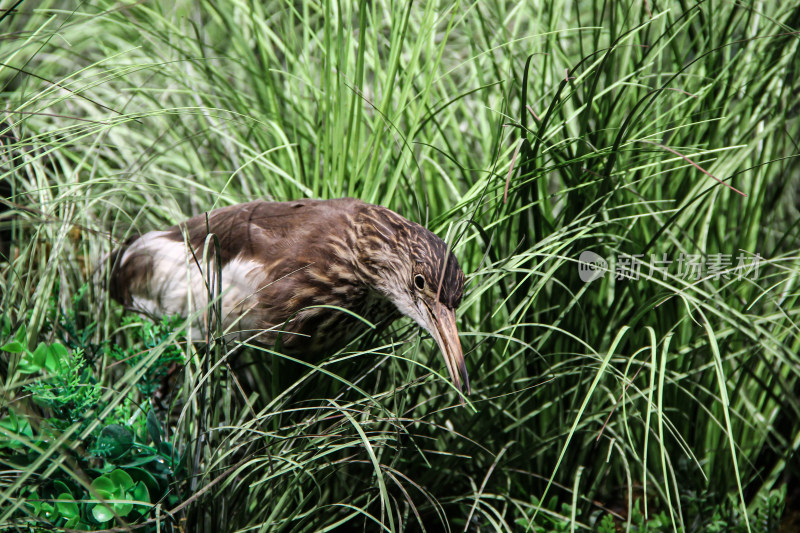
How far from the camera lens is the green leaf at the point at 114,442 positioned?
5.81 feet

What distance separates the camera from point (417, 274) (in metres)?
2.09

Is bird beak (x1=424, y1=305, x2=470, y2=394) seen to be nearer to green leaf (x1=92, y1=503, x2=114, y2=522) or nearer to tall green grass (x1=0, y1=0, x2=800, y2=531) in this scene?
tall green grass (x1=0, y1=0, x2=800, y2=531)

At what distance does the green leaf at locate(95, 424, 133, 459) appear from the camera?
177 centimetres

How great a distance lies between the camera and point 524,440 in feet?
7.93

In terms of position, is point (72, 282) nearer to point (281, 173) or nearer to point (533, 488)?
point (281, 173)

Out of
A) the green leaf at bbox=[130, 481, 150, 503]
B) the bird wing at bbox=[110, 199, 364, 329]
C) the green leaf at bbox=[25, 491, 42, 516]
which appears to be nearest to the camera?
the green leaf at bbox=[25, 491, 42, 516]

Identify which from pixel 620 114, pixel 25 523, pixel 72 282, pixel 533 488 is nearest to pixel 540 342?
pixel 533 488

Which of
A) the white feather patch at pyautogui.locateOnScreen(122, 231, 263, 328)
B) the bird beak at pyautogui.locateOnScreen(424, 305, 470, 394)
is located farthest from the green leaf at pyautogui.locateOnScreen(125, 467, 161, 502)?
the bird beak at pyautogui.locateOnScreen(424, 305, 470, 394)

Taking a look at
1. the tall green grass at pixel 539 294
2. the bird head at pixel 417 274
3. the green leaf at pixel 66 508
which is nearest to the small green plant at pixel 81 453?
the green leaf at pixel 66 508

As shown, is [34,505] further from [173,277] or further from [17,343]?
[173,277]

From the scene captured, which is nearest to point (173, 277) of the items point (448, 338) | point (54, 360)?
point (54, 360)

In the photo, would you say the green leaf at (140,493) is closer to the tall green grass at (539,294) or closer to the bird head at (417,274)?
the tall green grass at (539,294)

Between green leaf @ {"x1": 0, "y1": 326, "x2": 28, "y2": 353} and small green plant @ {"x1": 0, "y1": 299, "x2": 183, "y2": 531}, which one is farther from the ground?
green leaf @ {"x1": 0, "y1": 326, "x2": 28, "y2": 353}

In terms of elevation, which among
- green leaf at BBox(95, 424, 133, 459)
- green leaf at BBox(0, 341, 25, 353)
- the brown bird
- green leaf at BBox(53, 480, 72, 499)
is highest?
green leaf at BBox(0, 341, 25, 353)
